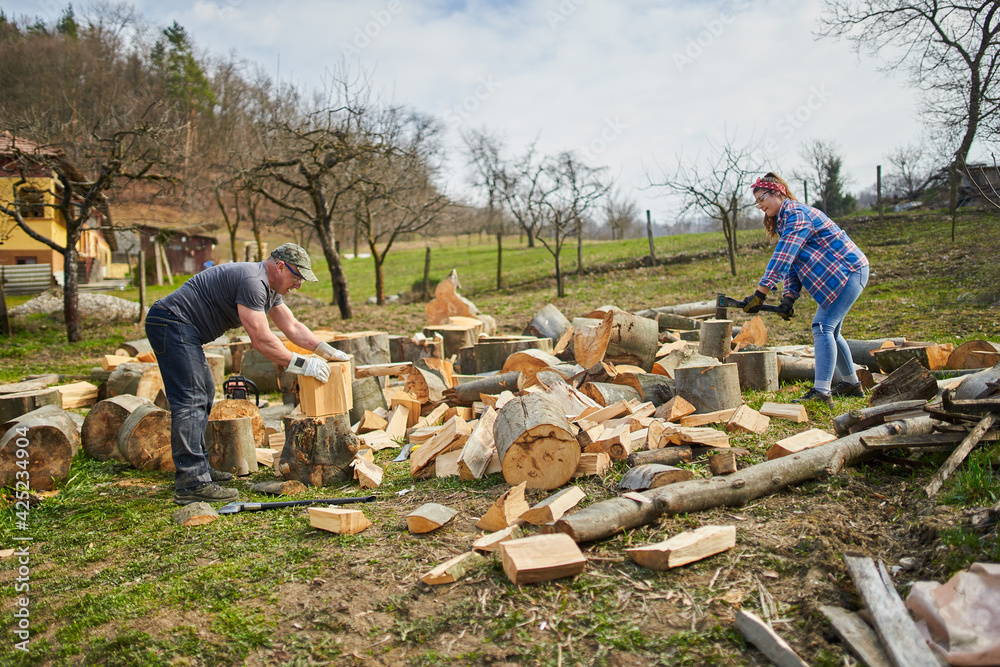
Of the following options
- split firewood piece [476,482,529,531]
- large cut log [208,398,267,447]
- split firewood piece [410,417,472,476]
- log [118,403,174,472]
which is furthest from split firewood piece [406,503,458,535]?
log [118,403,174,472]

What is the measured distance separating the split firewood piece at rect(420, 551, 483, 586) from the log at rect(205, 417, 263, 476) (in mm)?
2422

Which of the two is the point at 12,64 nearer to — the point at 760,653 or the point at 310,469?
the point at 310,469

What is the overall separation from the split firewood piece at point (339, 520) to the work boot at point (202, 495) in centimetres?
93

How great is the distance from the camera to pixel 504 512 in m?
2.99

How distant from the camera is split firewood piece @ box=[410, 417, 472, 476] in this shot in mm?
4090

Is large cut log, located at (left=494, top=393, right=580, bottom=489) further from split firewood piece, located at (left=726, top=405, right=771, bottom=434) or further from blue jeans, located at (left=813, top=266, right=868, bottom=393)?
blue jeans, located at (left=813, top=266, right=868, bottom=393)

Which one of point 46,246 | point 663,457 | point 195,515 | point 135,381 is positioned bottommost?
point 195,515

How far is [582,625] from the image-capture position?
218 cm

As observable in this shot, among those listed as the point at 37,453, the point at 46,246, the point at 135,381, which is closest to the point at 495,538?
the point at 37,453

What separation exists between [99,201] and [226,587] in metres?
12.7

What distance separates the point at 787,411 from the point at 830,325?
73cm

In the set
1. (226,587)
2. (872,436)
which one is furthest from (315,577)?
(872,436)

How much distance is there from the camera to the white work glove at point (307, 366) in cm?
396

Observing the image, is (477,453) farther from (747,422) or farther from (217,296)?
(217,296)
